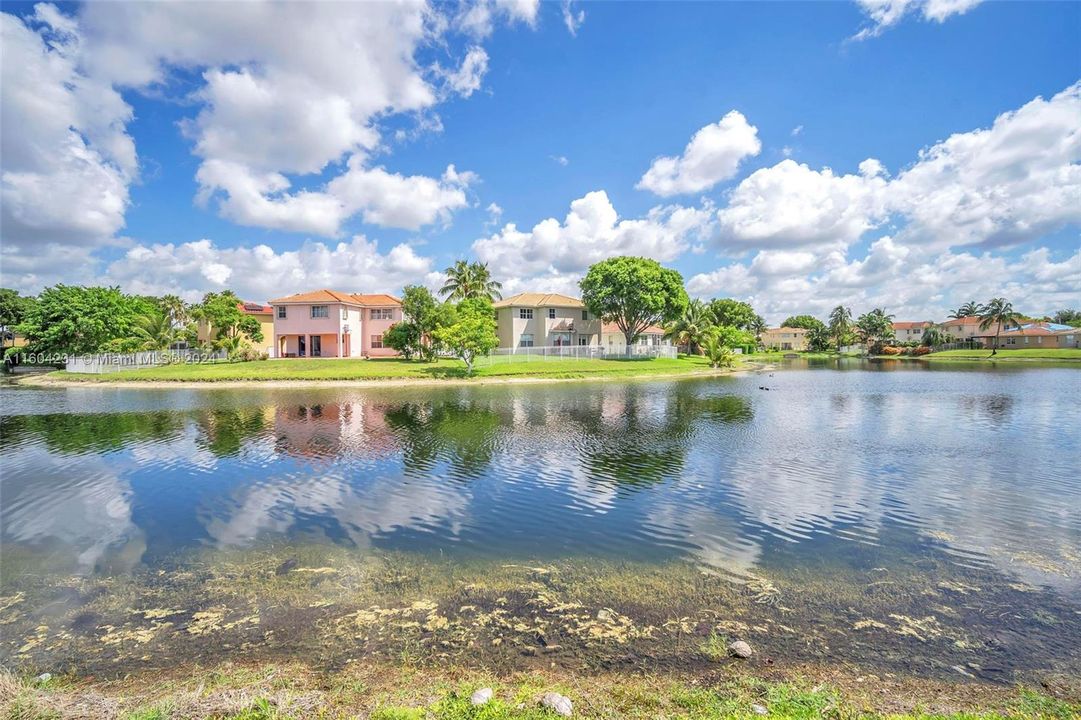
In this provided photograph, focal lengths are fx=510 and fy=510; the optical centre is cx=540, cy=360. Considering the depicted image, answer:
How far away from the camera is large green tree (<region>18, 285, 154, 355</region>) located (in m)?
58.6

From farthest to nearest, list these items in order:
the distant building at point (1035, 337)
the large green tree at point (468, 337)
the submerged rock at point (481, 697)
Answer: the distant building at point (1035, 337) → the large green tree at point (468, 337) → the submerged rock at point (481, 697)

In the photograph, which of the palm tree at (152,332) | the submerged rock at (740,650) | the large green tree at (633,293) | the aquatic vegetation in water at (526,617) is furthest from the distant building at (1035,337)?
the palm tree at (152,332)

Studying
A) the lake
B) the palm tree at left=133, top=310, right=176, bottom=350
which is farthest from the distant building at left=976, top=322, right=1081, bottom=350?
the palm tree at left=133, top=310, right=176, bottom=350

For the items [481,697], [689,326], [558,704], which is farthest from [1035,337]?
[481,697]

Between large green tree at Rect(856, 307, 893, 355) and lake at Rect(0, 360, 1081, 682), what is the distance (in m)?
112

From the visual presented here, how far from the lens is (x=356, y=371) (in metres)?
51.2

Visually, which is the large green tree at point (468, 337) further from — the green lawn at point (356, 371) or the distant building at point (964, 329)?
the distant building at point (964, 329)

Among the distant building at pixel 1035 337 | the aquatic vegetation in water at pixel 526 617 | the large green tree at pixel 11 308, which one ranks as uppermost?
the large green tree at pixel 11 308

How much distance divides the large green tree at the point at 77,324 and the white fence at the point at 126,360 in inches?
143

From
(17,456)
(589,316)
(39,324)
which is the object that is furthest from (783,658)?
(39,324)

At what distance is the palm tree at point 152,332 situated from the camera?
62.7 metres

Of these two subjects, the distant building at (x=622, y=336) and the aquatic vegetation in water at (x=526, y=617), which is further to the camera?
the distant building at (x=622, y=336)

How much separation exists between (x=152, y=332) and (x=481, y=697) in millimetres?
75341

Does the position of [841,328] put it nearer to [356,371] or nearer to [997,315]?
[997,315]
